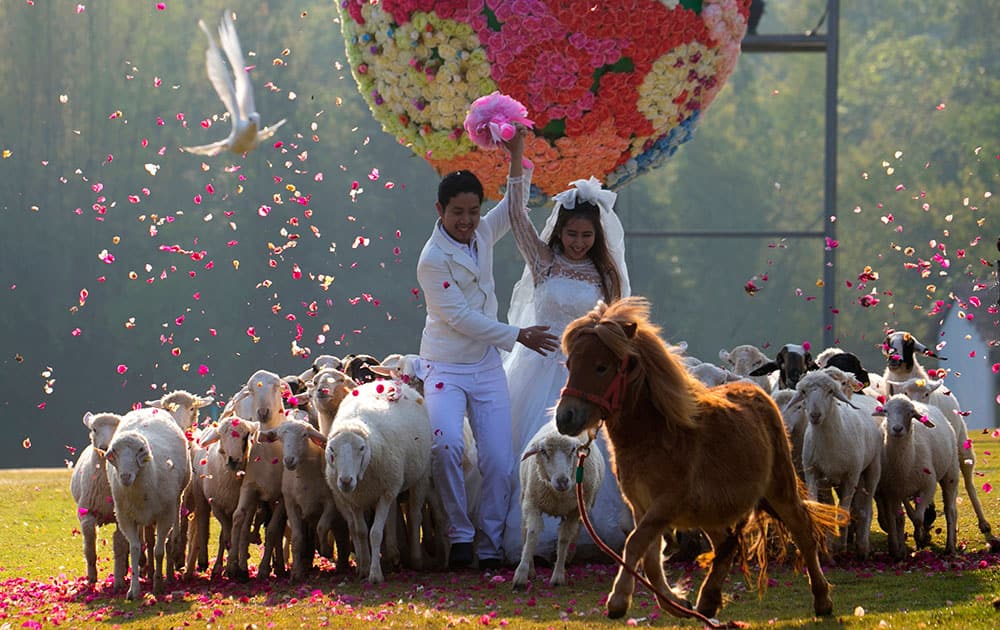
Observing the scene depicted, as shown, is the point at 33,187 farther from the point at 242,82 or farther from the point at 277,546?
the point at 242,82

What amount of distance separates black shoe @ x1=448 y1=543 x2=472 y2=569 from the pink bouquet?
2626mm

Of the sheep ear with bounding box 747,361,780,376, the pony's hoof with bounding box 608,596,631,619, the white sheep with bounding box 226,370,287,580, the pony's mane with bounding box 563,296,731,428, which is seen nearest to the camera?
the pony's hoof with bounding box 608,596,631,619

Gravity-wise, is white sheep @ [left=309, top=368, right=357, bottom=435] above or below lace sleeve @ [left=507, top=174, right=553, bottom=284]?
below

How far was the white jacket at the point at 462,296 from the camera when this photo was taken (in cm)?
859

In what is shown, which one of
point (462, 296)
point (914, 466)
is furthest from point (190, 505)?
point (914, 466)

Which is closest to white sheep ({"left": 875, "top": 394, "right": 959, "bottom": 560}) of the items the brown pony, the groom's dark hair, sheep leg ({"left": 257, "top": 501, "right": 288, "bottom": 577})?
the groom's dark hair

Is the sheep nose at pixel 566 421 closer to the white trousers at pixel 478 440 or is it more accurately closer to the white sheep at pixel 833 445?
the white trousers at pixel 478 440

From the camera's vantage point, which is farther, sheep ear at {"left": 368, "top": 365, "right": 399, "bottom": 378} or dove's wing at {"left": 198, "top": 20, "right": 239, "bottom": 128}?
sheep ear at {"left": 368, "top": 365, "right": 399, "bottom": 378}

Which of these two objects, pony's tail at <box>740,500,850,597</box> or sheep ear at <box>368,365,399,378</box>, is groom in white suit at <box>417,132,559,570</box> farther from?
pony's tail at <box>740,500,850,597</box>

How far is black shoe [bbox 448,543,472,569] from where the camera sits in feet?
29.1

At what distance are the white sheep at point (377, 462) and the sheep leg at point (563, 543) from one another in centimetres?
108

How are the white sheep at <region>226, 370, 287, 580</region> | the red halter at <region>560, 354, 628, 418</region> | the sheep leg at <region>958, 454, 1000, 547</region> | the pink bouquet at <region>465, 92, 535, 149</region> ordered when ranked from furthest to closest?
1. the sheep leg at <region>958, 454, 1000, 547</region>
2. the white sheep at <region>226, 370, 287, 580</region>
3. the pink bouquet at <region>465, 92, 535, 149</region>
4. the red halter at <region>560, 354, 628, 418</region>

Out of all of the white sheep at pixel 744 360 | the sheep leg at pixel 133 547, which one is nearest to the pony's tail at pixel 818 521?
the sheep leg at pixel 133 547

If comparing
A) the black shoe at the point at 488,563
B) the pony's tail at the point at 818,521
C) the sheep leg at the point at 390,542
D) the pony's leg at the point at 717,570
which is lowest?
the black shoe at the point at 488,563
